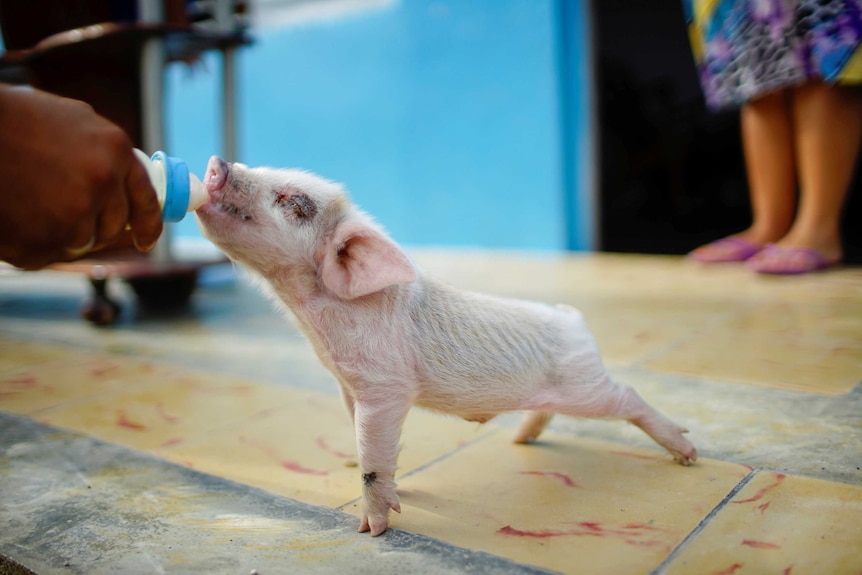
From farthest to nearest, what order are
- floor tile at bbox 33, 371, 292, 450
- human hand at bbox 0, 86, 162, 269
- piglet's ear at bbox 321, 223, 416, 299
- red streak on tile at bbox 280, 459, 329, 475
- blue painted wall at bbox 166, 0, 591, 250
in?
blue painted wall at bbox 166, 0, 591, 250, floor tile at bbox 33, 371, 292, 450, red streak on tile at bbox 280, 459, 329, 475, piglet's ear at bbox 321, 223, 416, 299, human hand at bbox 0, 86, 162, 269

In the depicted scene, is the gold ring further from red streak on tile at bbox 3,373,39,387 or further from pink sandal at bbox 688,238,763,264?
pink sandal at bbox 688,238,763,264

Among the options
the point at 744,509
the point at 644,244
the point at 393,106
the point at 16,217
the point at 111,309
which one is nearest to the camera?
the point at 16,217

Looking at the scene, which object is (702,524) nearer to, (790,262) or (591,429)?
(591,429)

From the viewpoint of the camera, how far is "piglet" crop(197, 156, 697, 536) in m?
1.40

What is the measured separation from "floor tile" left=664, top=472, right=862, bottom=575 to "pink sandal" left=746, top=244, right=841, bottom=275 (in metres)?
2.28

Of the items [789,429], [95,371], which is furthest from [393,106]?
[789,429]

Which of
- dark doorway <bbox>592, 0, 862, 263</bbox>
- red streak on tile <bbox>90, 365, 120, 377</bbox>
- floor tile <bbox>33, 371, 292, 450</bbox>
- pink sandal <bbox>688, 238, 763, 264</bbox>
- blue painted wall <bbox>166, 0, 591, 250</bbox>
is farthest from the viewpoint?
blue painted wall <bbox>166, 0, 591, 250</bbox>

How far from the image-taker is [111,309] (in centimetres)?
333

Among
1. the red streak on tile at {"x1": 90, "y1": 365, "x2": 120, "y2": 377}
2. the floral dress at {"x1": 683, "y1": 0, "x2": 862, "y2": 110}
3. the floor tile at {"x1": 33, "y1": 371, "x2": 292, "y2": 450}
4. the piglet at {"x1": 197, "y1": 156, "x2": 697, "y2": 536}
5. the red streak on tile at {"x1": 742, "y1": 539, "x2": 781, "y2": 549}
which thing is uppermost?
the floral dress at {"x1": 683, "y1": 0, "x2": 862, "y2": 110}

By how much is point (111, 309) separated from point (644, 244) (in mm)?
3082

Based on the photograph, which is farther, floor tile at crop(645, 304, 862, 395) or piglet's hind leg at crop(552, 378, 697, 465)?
floor tile at crop(645, 304, 862, 395)

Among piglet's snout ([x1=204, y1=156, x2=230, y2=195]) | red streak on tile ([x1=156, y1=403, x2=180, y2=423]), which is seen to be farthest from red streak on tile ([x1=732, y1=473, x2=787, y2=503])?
red streak on tile ([x1=156, y1=403, x2=180, y2=423])

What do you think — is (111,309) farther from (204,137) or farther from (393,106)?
(204,137)

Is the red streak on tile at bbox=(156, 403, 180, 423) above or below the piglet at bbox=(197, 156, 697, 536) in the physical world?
below
